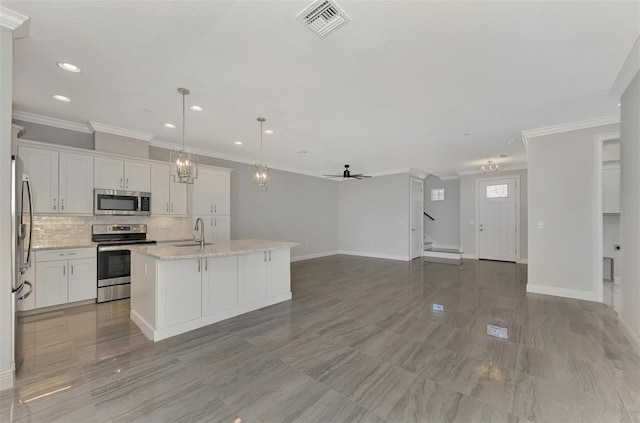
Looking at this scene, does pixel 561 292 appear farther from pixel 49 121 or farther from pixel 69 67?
pixel 49 121

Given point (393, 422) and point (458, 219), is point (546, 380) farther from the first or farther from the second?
point (458, 219)

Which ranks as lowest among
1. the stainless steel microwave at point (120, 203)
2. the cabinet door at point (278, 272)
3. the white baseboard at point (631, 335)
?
the white baseboard at point (631, 335)

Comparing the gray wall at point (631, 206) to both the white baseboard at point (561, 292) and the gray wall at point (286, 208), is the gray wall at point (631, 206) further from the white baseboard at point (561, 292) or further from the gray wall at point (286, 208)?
the gray wall at point (286, 208)

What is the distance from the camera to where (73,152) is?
4.02 metres

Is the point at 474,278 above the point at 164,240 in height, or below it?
below

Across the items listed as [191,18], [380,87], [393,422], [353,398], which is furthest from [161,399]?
[380,87]

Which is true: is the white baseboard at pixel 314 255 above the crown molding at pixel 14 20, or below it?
below

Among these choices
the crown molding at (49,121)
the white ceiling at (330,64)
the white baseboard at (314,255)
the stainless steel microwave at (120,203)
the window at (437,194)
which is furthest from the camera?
the window at (437,194)

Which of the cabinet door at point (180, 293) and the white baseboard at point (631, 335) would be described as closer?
the white baseboard at point (631, 335)

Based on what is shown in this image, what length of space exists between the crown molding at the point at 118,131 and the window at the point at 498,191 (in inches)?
353

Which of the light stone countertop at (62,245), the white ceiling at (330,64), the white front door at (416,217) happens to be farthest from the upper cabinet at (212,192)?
the white front door at (416,217)

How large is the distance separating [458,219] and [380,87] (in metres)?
7.70

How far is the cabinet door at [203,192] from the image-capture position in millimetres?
5305

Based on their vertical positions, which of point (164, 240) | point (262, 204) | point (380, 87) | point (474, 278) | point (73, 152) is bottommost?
point (474, 278)
